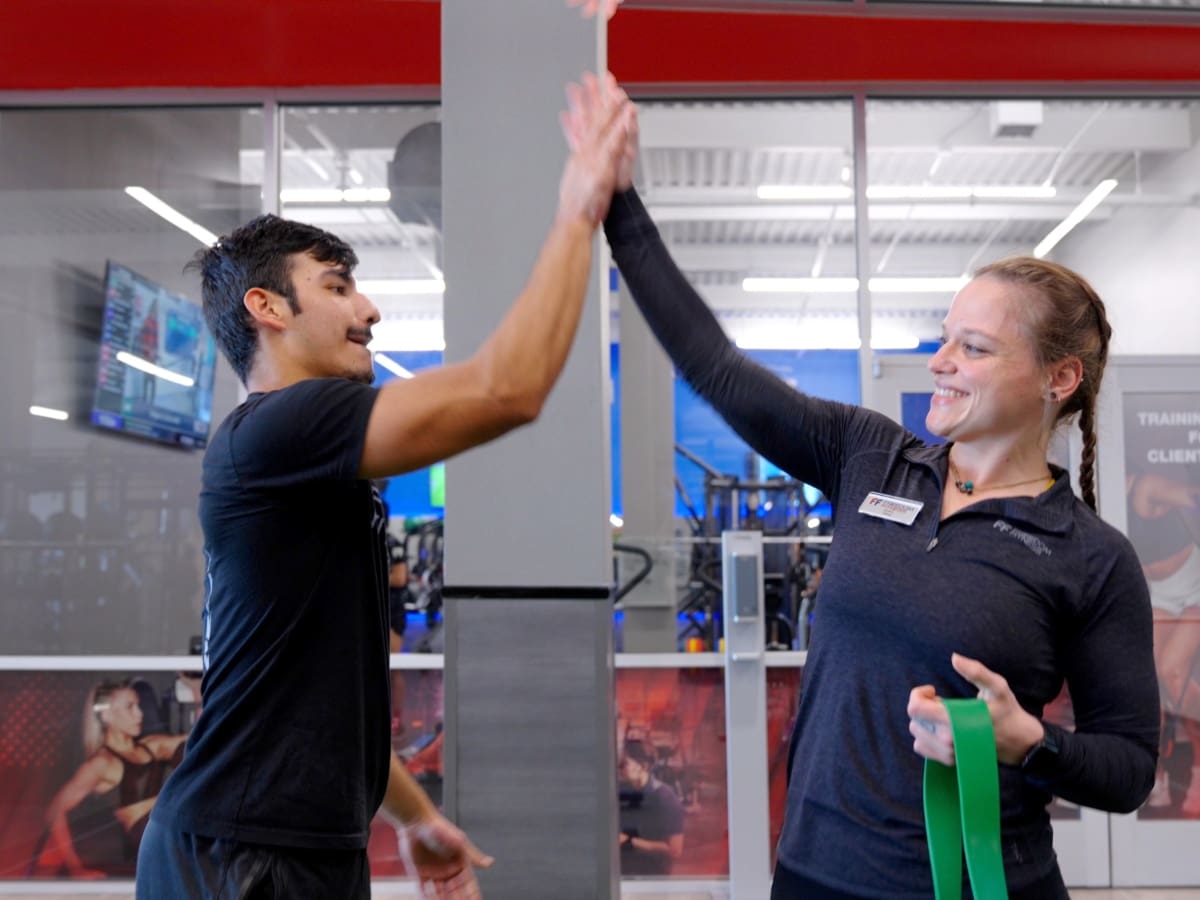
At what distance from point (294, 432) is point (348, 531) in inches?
7.5

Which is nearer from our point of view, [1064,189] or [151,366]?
[151,366]

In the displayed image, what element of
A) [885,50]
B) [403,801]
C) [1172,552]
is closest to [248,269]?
[403,801]

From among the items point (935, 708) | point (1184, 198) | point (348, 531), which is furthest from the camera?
point (1184, 198)

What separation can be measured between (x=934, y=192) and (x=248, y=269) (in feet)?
20.8

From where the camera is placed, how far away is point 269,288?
168 centimetres

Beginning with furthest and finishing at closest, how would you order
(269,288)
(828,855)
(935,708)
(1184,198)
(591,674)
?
1. (1184,198)
2. (591,674)
3. (269,288)
4. (828,855)
5. (935,708)

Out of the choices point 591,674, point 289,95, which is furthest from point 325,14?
point 591,674

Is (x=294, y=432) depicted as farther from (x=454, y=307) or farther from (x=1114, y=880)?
(x=1114, y=880)

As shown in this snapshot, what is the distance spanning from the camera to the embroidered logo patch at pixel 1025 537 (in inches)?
53.9

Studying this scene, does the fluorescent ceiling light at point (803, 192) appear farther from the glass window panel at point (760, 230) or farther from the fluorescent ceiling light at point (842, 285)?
the fluorescent ceiling light at point (842, 285)

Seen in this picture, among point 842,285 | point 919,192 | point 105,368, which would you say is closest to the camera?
point 105,368

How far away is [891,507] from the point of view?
1.44 meters

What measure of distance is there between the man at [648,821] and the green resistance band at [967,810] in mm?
3720

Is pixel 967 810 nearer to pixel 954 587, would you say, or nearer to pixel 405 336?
pixel 954 587
